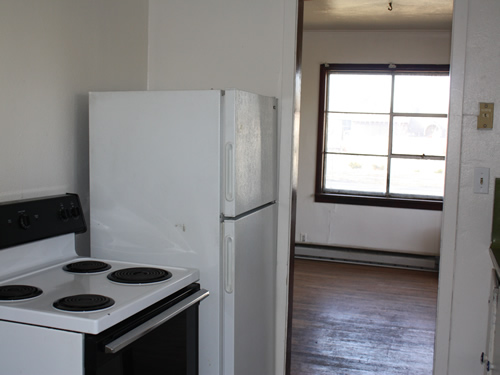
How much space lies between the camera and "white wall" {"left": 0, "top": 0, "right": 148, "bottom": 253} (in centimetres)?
184

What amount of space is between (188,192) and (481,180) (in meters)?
1.26

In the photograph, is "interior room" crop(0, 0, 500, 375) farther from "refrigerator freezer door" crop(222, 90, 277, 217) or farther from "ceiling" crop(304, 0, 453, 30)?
"ceiling" crop(304, 0, 453, 30)

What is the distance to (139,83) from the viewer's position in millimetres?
2660

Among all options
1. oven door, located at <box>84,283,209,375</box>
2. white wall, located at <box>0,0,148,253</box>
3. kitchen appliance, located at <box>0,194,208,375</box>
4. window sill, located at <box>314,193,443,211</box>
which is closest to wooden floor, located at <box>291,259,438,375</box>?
window sill, located at <box>314,193,443,211</box>

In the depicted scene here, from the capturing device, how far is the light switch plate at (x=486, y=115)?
2.30 metres

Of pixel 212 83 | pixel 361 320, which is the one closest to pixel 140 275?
pixel 212 83

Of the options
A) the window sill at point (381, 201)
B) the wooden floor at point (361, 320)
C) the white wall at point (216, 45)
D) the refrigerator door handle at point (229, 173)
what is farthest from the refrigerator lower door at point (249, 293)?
the window sill at point (381, 201)

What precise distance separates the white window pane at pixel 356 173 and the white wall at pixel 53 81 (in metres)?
3.95

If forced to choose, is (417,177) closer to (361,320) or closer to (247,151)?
(361,320)

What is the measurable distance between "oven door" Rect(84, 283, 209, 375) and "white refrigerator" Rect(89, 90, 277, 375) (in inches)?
7.0

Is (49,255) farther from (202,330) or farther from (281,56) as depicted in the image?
(281,56)

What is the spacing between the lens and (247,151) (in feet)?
6.95

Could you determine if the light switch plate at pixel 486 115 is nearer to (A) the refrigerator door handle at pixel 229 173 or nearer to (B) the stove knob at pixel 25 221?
(A) the refrigerator door handle at pixel 229 173

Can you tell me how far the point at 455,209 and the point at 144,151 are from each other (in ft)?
4.43
